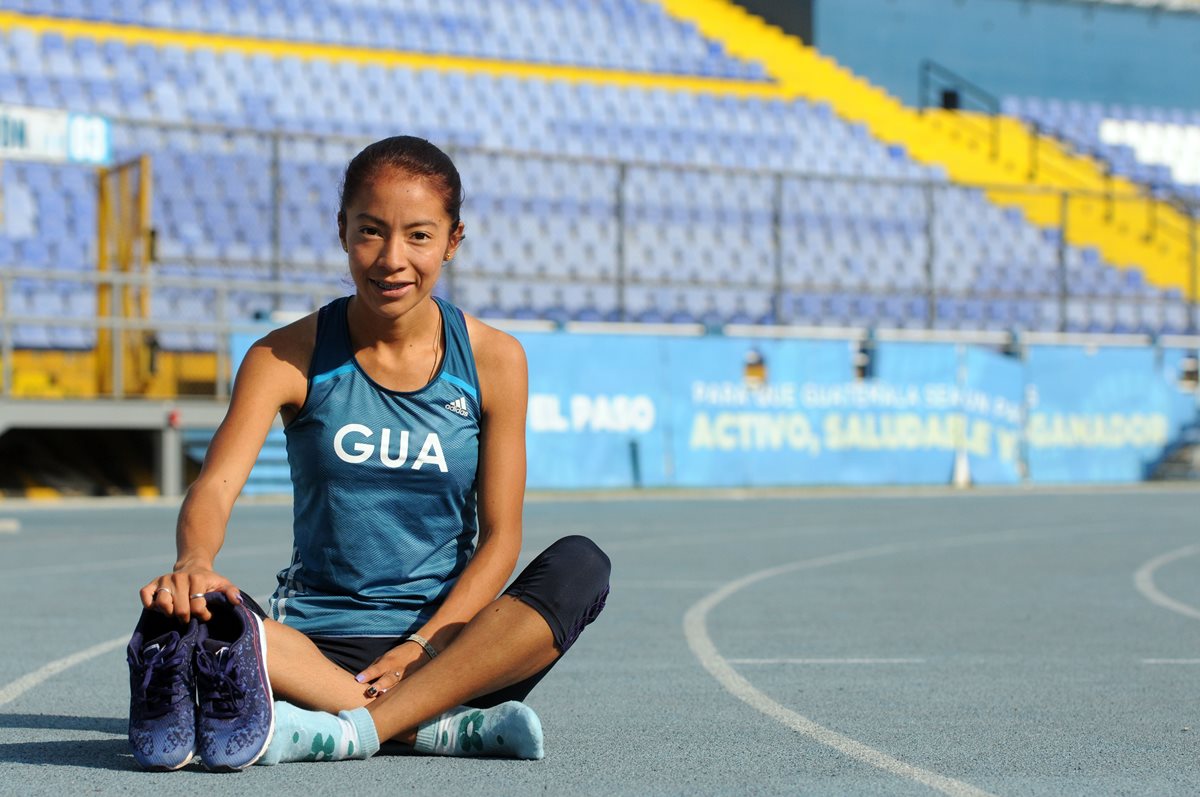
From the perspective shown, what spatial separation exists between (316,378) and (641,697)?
6.20ft

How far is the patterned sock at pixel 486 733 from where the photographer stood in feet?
14.7

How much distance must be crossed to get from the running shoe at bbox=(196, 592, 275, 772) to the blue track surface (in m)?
0.09

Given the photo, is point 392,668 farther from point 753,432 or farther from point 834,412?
A: point 834,412

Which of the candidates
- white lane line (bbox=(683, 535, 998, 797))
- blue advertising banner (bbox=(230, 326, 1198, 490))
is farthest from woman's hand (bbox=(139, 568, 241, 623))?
blue advertising banner (bbox=(230, 326, 1198, 490))

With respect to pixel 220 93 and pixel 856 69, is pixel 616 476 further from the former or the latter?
pixel 856 69

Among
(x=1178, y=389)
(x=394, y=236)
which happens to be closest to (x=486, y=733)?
(x=394, y=236)

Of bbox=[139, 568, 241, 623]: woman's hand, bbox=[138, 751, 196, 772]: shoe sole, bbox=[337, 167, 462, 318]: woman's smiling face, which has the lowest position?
bbox=[138, 751, 196, 772]: shoe sole

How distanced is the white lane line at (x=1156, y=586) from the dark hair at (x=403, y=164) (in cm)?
566

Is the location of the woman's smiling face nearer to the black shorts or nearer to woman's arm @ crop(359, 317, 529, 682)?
woman's arm @ crop(359, 317, 529, 682)

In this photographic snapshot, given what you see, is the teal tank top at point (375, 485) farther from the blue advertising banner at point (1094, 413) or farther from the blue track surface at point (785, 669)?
the blue advertising banner at point (1094, 413)

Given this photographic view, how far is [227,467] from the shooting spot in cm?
439

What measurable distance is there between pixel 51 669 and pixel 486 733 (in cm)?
268

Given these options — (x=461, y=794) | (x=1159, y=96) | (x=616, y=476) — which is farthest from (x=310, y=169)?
(x=1159, y=96)

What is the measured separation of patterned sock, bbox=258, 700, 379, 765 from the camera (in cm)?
434
